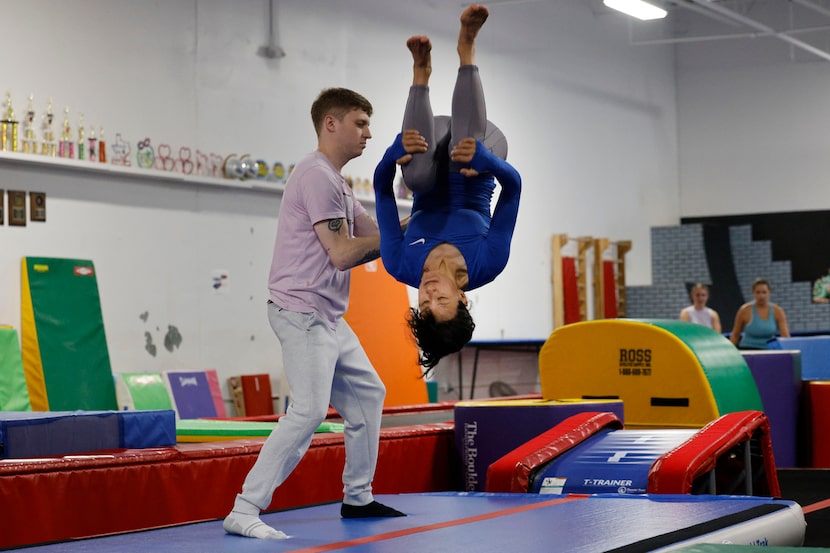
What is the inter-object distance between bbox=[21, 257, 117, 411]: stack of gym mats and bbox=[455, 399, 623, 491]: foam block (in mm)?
3532

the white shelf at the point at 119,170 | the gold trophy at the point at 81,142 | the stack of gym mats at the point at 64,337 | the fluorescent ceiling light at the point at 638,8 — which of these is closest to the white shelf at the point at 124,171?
the white shelf at the point at 119,170

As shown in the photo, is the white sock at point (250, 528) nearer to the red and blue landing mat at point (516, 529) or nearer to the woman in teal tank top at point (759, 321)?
the red and blue landing mat at point (516, 529)

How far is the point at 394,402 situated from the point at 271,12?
3951 mm

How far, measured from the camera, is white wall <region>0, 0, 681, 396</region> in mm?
8461

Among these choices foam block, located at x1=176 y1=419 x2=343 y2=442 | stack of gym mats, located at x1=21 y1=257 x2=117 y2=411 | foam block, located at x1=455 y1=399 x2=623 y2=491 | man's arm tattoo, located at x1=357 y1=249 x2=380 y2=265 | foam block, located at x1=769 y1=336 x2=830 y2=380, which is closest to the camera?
man's arm tattoo, located at x1=357 y1=249 x2=380 y2=265

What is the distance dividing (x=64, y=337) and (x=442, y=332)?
5191 millimetres

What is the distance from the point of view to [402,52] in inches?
479

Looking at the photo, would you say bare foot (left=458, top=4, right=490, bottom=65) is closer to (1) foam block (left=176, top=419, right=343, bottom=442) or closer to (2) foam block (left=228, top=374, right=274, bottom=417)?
(1) foam block (left=176, top=419, right=343, bottom=442)

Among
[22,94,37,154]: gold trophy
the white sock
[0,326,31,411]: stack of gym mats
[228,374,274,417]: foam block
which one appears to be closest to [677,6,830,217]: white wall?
[228,374,274,417]: foam block

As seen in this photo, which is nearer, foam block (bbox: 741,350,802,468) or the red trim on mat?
the red trim on mat

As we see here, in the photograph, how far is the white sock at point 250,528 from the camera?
3.59 meters

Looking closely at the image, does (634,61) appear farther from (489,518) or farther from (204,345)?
(489,518)

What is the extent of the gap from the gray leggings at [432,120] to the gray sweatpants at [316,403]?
0.62 m

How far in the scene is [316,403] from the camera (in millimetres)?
3666
